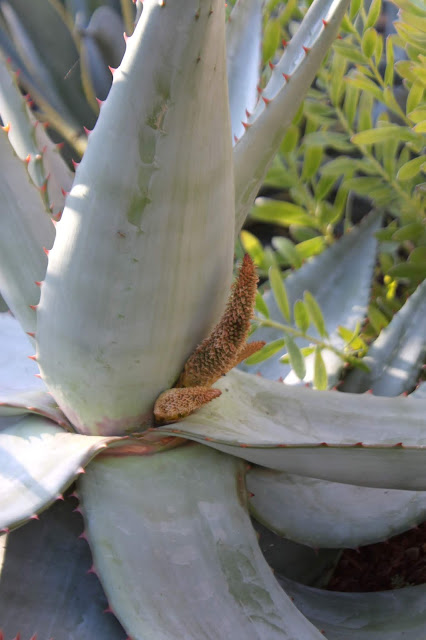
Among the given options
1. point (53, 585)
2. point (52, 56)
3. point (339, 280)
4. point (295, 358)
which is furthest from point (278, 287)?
point (52, 56)

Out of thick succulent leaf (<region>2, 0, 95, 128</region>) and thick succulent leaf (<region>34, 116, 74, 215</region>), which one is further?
thick succulent leaf (<region>2, 0, 95, 128</region>)

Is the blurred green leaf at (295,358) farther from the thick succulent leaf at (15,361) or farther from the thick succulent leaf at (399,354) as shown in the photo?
the thick succulent leaf at (15,361)

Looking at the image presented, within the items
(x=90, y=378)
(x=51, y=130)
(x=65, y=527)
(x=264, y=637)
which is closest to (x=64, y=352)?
(x=90, y=378)

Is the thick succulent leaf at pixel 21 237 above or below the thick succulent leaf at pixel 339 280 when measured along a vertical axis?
above

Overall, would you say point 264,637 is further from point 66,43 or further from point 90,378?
point 66,43

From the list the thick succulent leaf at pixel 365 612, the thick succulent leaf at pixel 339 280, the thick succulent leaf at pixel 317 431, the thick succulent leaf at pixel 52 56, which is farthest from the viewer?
the thick succulent leaf at pixel 52 56

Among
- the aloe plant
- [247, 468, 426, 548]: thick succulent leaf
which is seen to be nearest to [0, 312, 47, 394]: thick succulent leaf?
the aloe plant

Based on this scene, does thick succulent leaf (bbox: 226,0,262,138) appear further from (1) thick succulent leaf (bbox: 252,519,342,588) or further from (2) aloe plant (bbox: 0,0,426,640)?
(1) thick succulent leaf (bbox: 252,519,342,588)

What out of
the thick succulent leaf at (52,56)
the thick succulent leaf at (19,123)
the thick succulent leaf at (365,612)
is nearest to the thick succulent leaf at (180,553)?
the thick succulent leaf at (365,612)
